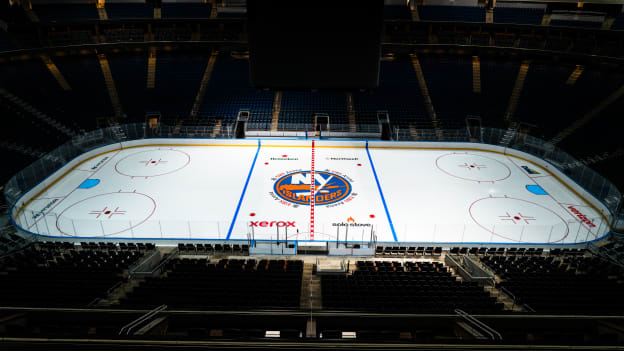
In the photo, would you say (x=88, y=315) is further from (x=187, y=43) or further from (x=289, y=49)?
(x=187, y=43)

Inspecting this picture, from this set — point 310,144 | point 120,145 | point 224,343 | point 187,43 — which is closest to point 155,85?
point 187,43

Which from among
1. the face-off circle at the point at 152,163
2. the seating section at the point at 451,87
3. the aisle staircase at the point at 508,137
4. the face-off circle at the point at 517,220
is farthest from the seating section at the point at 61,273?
the seating section at the point at 451,87

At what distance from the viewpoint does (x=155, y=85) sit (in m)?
24.3

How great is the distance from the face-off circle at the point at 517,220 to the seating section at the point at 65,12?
1120 inches

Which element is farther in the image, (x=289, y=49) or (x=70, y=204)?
(x=70, y=204)

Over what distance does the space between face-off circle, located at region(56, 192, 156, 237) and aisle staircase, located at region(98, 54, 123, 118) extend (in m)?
9.72

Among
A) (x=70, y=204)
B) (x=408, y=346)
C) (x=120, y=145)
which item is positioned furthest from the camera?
(x=120, y=145)

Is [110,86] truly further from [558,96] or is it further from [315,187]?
[558,96]

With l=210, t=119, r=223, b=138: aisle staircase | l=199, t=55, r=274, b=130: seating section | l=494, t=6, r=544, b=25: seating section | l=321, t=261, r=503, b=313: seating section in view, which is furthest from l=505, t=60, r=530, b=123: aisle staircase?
l=210, t=119, r=223, b=138: aisle staircase

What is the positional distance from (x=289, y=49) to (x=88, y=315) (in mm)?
4829

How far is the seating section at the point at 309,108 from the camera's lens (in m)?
22.3

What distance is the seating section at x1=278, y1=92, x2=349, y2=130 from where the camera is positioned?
22297 mm

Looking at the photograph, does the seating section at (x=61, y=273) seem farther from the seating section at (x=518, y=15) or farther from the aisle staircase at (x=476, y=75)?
the seating section at (x=518, y=15)

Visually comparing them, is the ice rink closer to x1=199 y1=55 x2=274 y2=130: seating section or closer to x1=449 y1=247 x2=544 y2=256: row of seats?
x1=449 y1=247 x2=544 y2=256: row of seats
